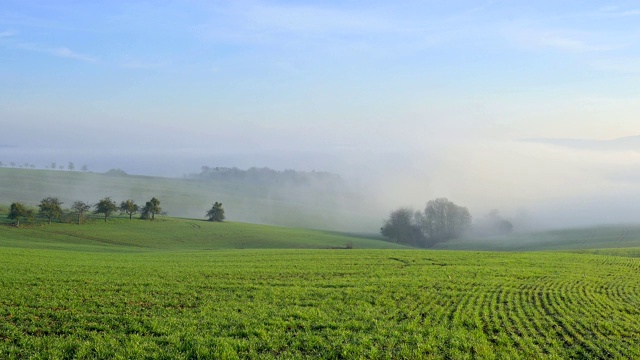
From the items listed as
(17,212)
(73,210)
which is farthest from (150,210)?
(17,212)

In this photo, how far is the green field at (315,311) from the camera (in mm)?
13844

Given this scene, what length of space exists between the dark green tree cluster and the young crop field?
80.7m

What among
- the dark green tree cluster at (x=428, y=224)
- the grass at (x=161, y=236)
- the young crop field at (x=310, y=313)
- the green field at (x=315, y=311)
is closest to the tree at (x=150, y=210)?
the grass at (x=161, y=236)

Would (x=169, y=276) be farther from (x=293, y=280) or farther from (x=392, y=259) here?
(x=392, y=259)

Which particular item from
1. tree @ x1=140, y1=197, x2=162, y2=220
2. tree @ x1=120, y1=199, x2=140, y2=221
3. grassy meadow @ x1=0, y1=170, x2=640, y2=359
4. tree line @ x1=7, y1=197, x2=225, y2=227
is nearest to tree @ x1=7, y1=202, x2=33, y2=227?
tree line @ x1=7, y1=197, x2=225, y2=227

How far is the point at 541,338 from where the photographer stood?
1567cm

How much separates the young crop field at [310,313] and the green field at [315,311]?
0.06m

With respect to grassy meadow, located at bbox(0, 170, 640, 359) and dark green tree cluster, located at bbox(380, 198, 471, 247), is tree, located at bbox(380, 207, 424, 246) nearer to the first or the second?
dark green tree cluster, located at bbox(380, 198, 471, 247)

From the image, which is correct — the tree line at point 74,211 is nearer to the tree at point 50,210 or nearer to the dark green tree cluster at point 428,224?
the tree at point 50,210

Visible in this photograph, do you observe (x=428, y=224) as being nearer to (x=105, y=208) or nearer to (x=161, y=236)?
(x=161, y=236)

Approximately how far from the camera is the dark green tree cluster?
369 feet

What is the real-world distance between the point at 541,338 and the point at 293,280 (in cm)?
1409

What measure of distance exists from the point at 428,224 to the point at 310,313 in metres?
108

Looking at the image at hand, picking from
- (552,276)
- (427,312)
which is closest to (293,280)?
(427,312)
